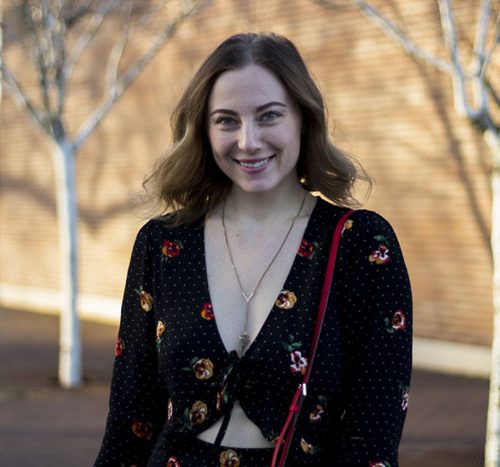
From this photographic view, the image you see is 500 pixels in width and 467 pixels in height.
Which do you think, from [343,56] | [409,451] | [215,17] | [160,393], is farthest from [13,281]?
[160,393]

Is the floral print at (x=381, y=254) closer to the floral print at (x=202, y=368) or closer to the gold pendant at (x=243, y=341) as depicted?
the gold pendant at (x=243, y=341)

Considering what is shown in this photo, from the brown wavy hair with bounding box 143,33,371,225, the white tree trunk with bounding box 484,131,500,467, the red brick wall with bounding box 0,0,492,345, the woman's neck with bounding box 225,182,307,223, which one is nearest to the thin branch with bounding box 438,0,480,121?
the white tree trunk with bounding box 484,131,500,467

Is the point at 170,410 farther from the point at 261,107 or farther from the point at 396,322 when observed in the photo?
the point at 261,107

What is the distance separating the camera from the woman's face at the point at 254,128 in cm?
194

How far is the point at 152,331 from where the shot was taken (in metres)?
2.09

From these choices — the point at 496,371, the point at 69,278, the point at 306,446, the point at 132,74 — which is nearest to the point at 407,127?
the point at 132,74

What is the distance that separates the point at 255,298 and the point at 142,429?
1.49 feet

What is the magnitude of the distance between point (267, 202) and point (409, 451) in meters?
4.16

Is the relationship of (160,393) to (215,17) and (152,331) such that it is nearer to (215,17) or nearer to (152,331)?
(152,331)

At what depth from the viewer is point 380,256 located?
1855 millimetres

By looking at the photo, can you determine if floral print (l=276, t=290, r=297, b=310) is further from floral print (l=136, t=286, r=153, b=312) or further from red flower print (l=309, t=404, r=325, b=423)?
floral print (l=136, t=286, r=153, b=312)

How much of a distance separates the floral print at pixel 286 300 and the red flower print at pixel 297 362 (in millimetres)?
116

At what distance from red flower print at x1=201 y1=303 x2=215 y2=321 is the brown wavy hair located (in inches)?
10.9

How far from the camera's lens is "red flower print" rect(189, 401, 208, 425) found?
1919 millimetres
